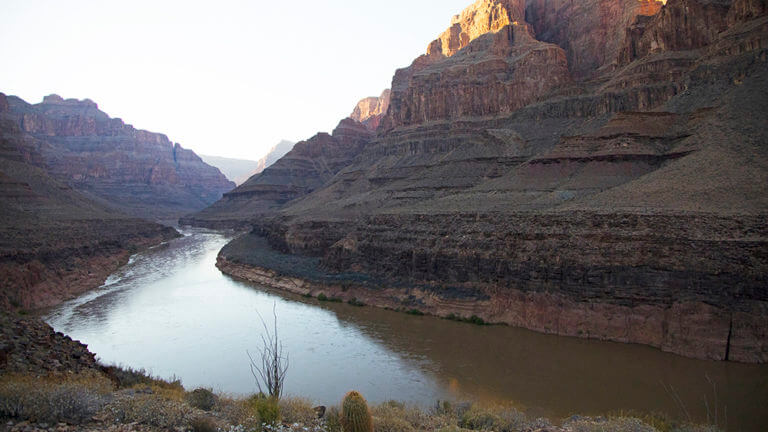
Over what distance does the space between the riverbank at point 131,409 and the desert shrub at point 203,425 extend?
0.06ft

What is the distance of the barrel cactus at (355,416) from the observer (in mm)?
9984

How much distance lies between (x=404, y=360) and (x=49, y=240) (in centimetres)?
3719

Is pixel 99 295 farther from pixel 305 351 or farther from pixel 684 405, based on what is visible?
pixel 684 405

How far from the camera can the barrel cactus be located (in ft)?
32.8

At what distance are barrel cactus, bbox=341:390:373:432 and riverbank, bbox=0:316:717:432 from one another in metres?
1.04

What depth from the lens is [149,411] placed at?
35.7 feet

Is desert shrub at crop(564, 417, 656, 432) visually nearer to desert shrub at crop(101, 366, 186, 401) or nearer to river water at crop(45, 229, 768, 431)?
river water at crop(45, 229, 768, 431)

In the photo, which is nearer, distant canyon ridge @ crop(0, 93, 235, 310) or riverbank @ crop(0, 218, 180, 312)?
riverbank @ crop(0, 218, 180, 312)

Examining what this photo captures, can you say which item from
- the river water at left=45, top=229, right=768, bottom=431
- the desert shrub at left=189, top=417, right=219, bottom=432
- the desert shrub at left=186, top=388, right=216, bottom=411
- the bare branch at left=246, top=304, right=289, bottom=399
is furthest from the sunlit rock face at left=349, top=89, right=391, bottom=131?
the desert shrub at left=189, top=417, right=219, bottom=432

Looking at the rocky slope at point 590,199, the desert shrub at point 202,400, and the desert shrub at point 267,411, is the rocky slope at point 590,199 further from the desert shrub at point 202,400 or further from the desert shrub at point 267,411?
the desert shrub at point 202,400

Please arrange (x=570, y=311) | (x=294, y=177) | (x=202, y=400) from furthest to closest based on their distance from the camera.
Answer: (x=294, y=177), (x=570, y=311), (x=202, y=400)

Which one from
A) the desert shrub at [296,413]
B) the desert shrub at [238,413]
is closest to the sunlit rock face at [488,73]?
the desert shrub at [296,413]

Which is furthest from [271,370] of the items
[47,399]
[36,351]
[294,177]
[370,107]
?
[370,107]

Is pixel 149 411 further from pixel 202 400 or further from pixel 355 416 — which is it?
pixel 355 416
